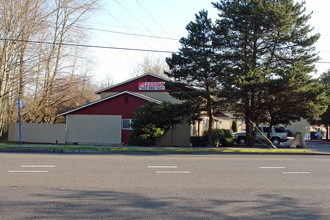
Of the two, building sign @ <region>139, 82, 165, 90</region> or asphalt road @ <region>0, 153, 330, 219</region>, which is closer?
asphalt road @ <region>0, 153, 330, 219</region>

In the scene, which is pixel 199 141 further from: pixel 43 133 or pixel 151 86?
pixel 43 133

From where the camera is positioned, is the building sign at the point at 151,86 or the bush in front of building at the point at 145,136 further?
the building sign at the point at 151,86

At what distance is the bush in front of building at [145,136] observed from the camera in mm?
21141

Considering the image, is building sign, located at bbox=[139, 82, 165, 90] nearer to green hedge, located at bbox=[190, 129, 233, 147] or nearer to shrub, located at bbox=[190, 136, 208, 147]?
shrub, located at bbox=[190, 136, 208, 147]

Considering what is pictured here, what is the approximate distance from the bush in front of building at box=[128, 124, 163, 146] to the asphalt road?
10.0 metres

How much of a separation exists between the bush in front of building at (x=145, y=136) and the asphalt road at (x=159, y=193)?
10.0 m

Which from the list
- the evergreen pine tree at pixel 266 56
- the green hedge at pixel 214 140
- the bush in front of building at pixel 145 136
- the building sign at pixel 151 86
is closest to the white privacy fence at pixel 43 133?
the bush in front of building at pixel 145 136

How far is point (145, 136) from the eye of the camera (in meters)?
21.0

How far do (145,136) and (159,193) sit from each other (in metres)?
13.9

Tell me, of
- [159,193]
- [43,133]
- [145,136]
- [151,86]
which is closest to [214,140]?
[145,136]

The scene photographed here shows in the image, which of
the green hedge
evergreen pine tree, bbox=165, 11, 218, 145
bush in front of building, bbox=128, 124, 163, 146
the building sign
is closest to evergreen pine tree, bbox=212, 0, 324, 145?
evergreen pine tree, bbox=165, 11, 218, 145

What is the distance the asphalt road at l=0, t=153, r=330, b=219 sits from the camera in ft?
18.7

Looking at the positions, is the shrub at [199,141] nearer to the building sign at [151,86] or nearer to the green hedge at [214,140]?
the green hedge at [214,140]

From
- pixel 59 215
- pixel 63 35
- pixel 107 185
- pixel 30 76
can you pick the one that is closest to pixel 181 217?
pixel 59 215
